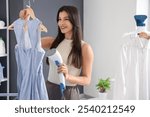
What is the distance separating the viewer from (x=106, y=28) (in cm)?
266

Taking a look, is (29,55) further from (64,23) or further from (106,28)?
(106,28)

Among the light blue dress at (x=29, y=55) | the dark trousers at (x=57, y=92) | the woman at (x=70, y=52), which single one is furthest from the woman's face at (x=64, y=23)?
the dark trousers at (x=57, y=92)

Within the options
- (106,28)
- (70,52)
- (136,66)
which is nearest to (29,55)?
(70,52)

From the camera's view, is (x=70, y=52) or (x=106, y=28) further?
(x=106, y=28)

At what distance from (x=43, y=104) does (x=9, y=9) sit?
1595mm

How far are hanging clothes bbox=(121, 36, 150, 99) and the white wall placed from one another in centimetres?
118

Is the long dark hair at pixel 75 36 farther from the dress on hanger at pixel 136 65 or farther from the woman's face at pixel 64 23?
the dress on hanger at pixel 136 65

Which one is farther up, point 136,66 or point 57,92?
point 136,66

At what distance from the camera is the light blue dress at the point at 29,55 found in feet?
3.52

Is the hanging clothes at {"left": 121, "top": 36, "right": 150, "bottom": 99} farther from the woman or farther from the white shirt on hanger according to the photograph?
the woman

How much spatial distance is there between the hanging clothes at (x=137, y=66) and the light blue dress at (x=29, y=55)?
45cm

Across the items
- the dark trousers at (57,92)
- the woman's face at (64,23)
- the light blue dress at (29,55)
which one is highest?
the woman's face at (64,23)

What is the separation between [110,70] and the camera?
8.88ft

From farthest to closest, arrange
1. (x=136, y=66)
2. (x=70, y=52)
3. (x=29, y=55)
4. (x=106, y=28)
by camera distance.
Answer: (x=106, y=28) < (x=136, y=66) < (x=70, y=52) < (x=29, y=55)
